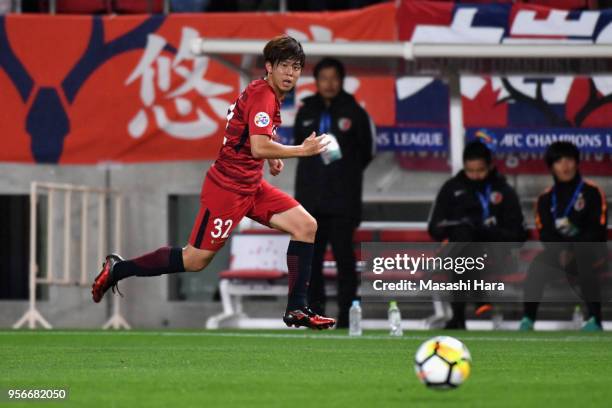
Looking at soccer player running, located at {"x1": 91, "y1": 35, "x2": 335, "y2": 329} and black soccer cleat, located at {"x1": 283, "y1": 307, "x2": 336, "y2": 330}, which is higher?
soccer player running, located at {"x1": 91, "y1": 35, "x2": 335, "y2": 329}

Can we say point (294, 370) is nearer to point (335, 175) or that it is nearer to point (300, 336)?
point (300, 336)

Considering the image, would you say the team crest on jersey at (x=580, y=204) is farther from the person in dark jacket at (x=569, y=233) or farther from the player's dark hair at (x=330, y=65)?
the player's dark hair at (x=330, y=65)

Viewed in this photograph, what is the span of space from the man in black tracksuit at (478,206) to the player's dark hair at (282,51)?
14.8 feet

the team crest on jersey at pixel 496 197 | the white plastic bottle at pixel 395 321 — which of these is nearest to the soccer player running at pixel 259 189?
the white plastic bottle at pixel 395 321

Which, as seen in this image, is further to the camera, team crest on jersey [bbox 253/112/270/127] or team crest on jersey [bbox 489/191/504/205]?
team crest on jersey [bbox 489/191/504/205]

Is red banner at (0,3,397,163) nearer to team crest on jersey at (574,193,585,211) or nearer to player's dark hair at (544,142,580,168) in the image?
player's dark hair at (544,142,580,168)

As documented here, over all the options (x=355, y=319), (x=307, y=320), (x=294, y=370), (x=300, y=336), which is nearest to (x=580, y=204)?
(x=355, y=319)

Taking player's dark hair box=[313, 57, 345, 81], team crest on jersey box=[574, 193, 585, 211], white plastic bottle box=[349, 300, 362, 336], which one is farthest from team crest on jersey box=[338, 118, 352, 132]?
team crest on jersey box=[574, 193, 585, 211]

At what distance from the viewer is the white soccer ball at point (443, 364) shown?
6.21 m

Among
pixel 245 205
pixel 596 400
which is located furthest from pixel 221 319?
pixel 596 400

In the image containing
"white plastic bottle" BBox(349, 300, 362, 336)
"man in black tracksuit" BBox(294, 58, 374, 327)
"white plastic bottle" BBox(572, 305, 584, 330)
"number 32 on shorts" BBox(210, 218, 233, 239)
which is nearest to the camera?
"number 32 on shorts" BBox(210, 218, 233, 239)

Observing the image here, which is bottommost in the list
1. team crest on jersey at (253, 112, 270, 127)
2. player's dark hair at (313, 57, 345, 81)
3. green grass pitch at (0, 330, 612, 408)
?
green grass pitch at (0, 330, 612, 408)

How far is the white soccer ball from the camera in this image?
244 inches

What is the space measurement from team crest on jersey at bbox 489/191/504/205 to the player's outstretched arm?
489 cm
